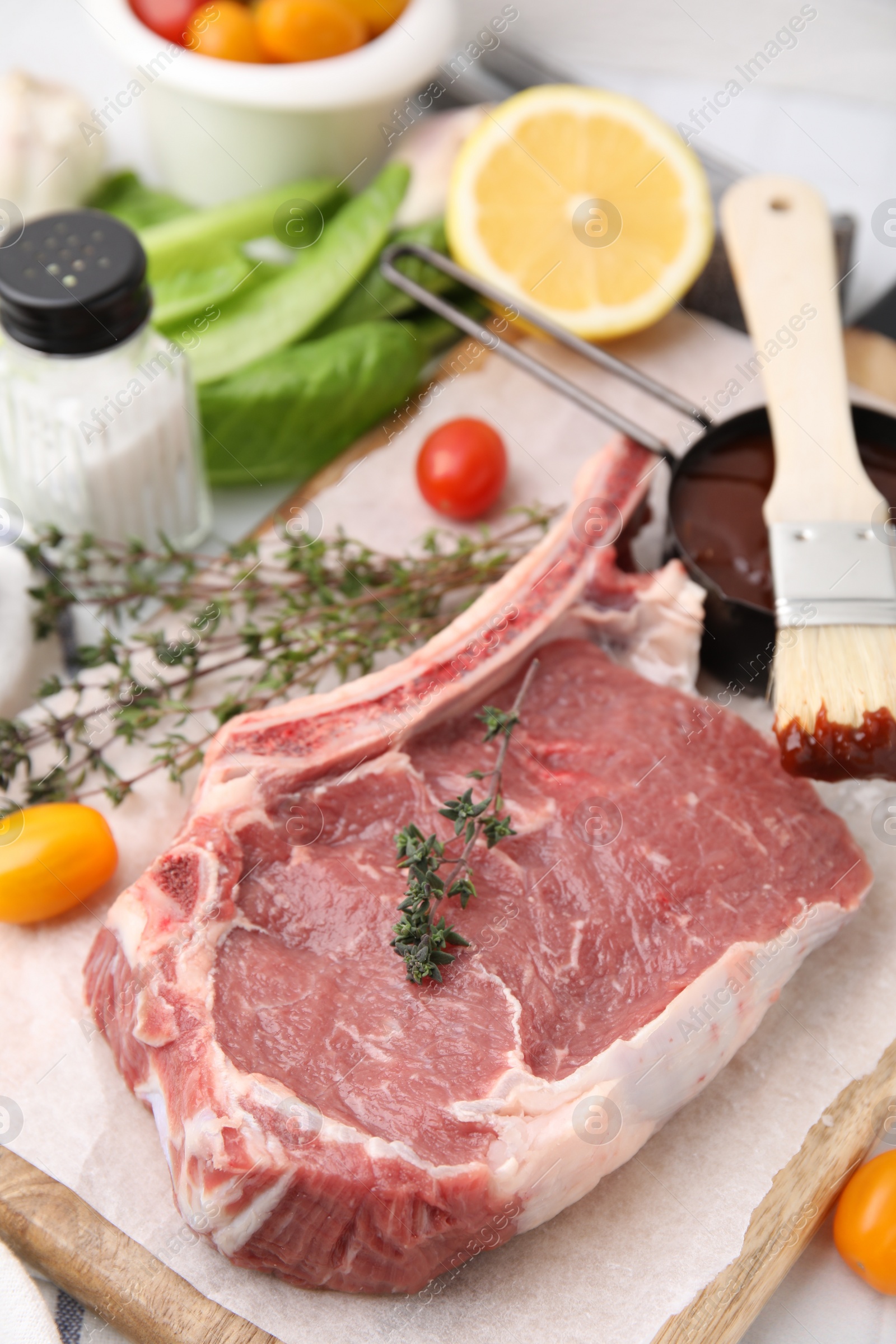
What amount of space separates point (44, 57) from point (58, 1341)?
526 centimetres

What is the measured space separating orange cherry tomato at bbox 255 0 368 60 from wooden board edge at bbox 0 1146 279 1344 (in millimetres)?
3775

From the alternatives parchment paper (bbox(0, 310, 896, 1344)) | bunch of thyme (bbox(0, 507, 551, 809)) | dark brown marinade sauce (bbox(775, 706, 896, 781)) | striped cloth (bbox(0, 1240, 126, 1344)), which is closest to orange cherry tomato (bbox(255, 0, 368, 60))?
bunch of thyme (bbox(0, 507, 551, 809))

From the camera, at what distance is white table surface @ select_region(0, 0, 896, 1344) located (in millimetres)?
5457

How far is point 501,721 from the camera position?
115 inches

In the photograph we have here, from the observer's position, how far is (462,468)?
3.99 meters

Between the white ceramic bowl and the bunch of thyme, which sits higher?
the white ceramic bowl

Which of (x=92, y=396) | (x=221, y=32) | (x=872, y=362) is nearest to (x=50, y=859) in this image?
(x=92, y=396)

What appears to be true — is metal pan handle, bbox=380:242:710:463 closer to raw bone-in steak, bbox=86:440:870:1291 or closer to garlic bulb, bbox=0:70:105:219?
raw bone-in steak, bbox=86:440:870:1291

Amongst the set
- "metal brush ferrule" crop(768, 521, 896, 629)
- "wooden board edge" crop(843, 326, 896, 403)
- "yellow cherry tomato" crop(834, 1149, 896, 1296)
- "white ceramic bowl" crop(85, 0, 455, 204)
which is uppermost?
"wooden board edge" crop(843, 326, 896, 403)

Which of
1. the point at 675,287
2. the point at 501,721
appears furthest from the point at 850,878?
the point at 675,287

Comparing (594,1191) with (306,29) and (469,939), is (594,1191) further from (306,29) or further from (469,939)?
(306,29)

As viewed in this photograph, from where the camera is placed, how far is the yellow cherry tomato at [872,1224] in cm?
267

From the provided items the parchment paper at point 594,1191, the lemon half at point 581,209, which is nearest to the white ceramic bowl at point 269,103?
the lemon half at point 581,209

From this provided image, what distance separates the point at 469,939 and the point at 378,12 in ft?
12.0
